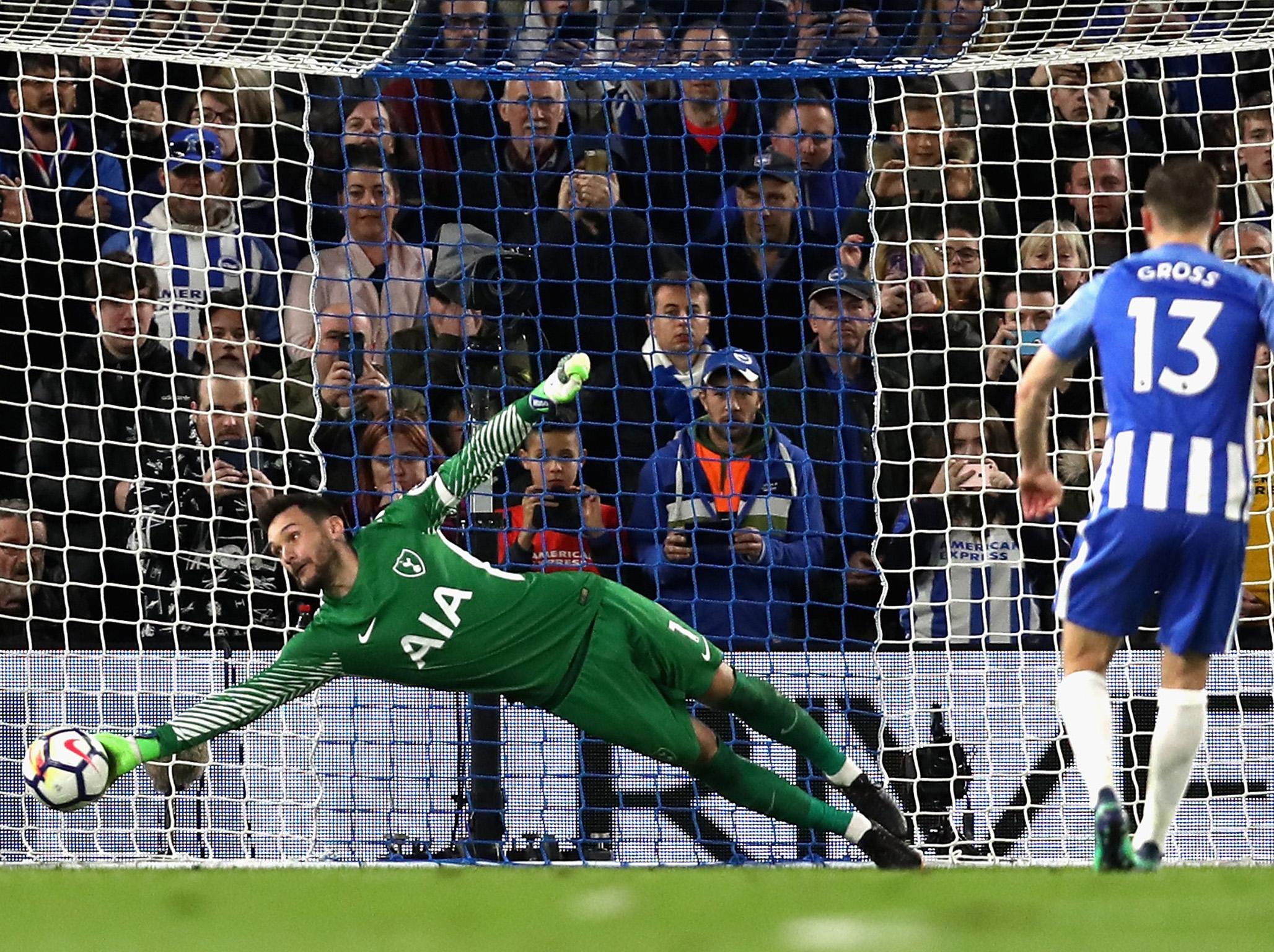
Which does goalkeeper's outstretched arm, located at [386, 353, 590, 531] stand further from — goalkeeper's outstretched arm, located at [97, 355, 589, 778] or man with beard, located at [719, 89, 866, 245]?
man with beard, located at [719, 89, 866, 245]

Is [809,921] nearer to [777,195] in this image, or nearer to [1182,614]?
[1182,614]

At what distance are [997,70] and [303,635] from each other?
4.34 m

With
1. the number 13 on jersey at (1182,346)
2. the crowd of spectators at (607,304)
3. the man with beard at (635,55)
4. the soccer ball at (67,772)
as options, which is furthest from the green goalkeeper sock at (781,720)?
the man with beard at (635,55)

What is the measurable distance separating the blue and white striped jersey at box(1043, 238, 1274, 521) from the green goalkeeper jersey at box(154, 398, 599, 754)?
2.17 m

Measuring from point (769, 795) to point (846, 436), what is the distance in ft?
6.50

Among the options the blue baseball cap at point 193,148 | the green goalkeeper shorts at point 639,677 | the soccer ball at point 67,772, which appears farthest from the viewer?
the blue baseball cap at point 193,148

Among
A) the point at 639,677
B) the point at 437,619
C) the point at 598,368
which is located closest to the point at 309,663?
the point at 437,619

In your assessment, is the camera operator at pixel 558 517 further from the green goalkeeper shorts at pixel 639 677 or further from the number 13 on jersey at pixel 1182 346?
the number 13 on jersey at pixel 1182 346

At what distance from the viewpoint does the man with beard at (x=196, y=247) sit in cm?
795

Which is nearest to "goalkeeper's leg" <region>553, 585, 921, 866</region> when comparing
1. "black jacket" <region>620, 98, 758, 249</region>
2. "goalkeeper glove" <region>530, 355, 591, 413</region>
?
"goalkeeper glove" <region>530, 355, 591, 413</region>

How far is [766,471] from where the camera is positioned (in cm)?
767

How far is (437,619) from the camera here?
625 centimetres

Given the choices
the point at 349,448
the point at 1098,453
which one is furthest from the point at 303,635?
the point at 1098,453

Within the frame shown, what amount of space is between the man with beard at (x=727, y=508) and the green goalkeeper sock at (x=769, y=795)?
3.93 ft
